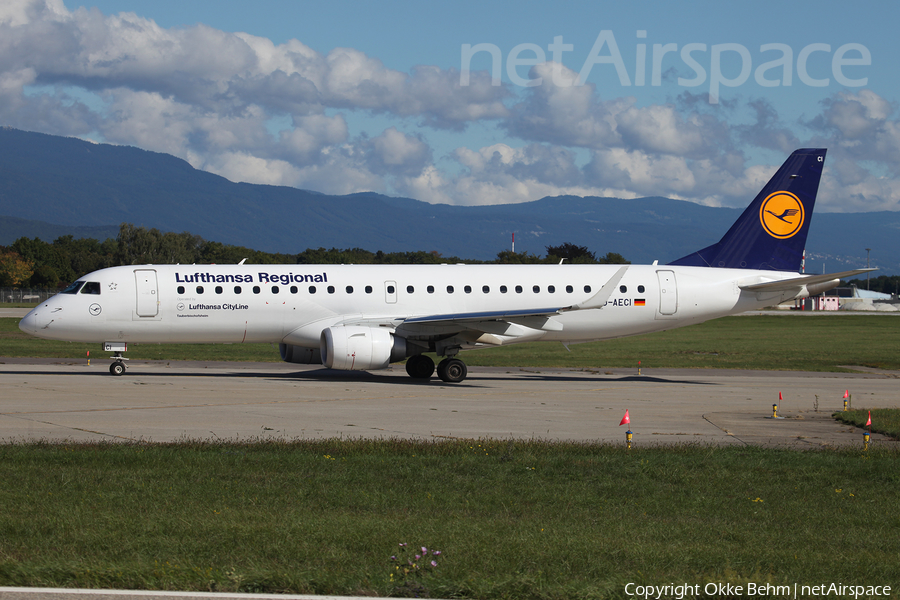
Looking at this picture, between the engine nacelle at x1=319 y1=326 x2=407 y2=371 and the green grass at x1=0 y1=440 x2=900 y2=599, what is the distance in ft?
37.3

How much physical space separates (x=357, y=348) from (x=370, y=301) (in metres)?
2.73

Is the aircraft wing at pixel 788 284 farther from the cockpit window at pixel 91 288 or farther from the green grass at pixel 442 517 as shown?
the cockpit window at pixel 91 288

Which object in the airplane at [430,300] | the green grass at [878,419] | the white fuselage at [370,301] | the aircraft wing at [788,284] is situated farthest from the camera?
the aircraft wing at [788,284]

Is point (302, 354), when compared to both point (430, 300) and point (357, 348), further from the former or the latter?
point (430, 300)

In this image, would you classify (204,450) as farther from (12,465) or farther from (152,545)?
(152,545)

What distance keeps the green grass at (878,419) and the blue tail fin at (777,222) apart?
10862 mm

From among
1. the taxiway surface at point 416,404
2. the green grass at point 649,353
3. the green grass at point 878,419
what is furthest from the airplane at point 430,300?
the green grass at point 878,419

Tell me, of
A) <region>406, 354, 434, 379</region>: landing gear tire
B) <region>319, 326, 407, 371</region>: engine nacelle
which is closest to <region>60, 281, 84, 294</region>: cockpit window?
<region>319, 326, 407, 371</region>: engine nacelle

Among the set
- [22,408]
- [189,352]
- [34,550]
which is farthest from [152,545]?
[189,352]

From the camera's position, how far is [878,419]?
17922 millimetres

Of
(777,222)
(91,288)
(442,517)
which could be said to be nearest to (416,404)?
(442,517)

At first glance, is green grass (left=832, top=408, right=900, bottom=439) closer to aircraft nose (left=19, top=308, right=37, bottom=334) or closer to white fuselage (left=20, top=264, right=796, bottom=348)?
white fuselage (left=20, top=264, right=796, bottom=348)

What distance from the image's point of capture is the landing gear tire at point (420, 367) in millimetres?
28016

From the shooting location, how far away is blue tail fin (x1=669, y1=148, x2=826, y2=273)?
98.8 feet
